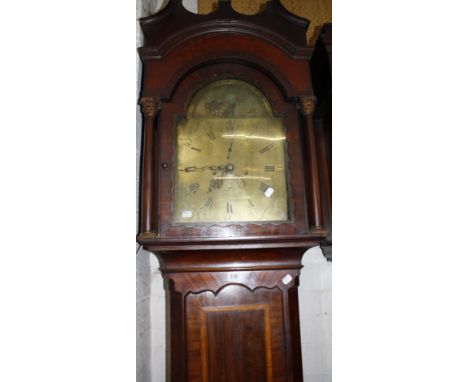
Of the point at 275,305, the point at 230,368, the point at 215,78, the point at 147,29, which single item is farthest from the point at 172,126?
the point at 230,368

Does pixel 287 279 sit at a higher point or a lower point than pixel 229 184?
lower

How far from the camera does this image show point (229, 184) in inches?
43.8

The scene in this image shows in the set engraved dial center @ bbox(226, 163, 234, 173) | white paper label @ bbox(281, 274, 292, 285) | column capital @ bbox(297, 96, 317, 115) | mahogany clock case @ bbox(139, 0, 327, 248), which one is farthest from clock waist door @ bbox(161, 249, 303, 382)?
column capital @ bbox(297, 96, 317, 115)

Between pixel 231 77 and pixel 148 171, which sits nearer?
pixel 148 171

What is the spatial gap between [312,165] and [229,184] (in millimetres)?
279

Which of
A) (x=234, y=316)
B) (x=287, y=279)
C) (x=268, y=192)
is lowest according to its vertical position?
(x=234, y=316)

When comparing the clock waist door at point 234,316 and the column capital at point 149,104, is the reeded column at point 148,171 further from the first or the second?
the clock waist door at point 234,316

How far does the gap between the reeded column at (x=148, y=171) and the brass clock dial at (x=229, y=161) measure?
0.25ft

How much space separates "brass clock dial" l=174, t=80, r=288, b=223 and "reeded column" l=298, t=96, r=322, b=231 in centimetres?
8

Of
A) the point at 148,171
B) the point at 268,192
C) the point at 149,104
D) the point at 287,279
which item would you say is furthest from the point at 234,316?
the point at 149,104

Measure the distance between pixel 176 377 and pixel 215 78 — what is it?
964mm

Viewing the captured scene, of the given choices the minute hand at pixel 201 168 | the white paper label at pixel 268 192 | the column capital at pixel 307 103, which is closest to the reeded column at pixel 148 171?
the minute hand at pixel 201 168

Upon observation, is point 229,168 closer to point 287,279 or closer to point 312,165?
point 312,165

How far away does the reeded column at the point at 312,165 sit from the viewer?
1093 mm
